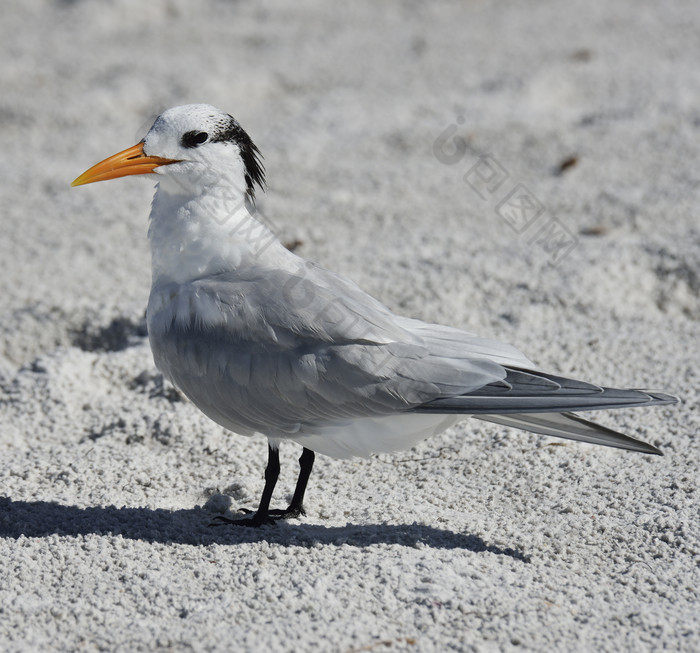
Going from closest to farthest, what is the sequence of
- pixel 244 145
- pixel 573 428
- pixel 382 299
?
pixel 573 428
pixel 244 145
pixel 382 299

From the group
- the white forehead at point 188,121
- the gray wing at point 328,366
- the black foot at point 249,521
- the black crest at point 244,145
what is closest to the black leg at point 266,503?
the black foot at point 249,521

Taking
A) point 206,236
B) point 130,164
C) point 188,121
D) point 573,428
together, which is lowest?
point 573,428

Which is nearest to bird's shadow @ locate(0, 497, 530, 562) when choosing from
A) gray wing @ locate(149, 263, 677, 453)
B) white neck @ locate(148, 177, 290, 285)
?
gray wing @ locate(149, 263, 677, 453)

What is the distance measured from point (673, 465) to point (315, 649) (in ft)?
4.20

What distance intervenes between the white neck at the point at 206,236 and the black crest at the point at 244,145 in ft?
0.26

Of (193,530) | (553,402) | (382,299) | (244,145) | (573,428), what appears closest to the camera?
(553,402)

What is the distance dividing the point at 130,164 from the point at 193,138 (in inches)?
7.2

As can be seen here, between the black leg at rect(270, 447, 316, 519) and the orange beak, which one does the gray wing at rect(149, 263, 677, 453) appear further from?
the orange beak

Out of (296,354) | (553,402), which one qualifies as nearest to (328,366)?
(296,354)

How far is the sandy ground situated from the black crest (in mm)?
788

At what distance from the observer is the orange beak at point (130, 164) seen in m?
2.45

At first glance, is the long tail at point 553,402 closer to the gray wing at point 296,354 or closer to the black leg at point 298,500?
the gray wing at point 296,354

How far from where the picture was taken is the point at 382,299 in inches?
142

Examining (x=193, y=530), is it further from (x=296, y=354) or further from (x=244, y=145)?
(x=244, y=145)
